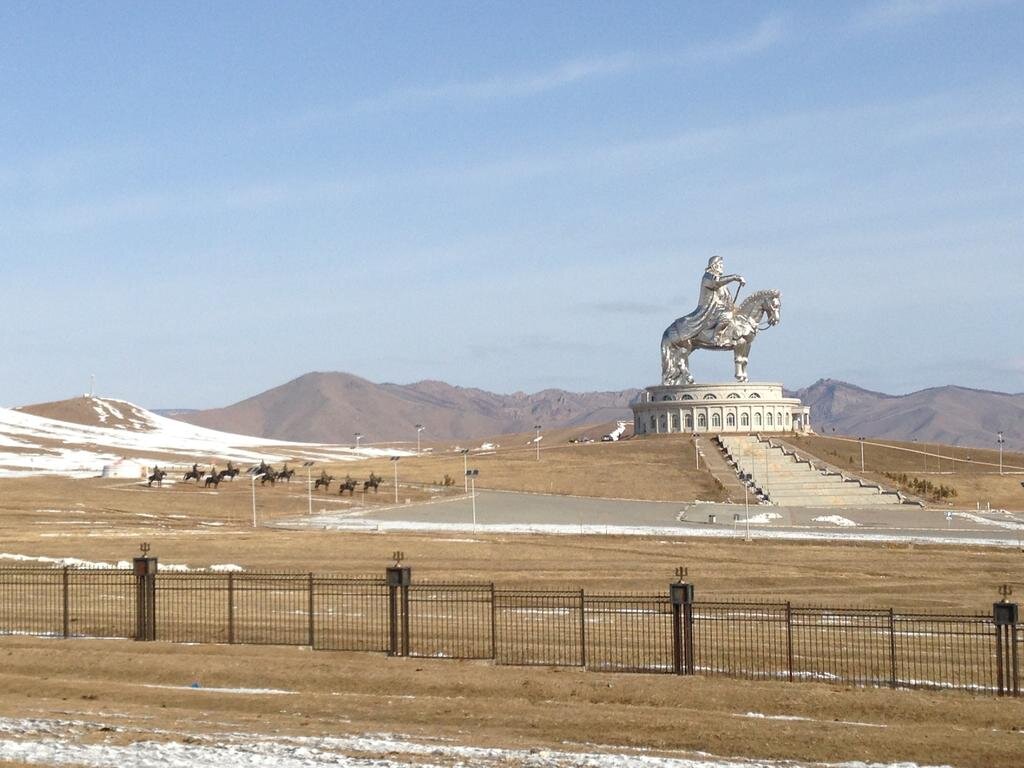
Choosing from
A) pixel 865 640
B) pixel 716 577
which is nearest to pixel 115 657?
pixel 865 640

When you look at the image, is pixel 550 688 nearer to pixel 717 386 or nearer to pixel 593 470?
pixel 593 470

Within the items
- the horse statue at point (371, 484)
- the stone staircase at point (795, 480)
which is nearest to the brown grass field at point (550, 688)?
the stone staircase at point (795, 480)

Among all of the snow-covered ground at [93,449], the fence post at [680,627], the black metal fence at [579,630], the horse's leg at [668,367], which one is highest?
the horse's leg at [668,367]

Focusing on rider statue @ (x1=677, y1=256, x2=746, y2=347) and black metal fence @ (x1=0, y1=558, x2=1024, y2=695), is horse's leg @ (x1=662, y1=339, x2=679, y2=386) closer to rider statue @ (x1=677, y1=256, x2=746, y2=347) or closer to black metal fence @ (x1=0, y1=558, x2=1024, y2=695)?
rider statue @ (x1=677, y1=256, x2=746, y2=347)

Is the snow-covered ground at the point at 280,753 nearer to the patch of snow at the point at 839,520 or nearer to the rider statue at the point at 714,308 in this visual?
the patch of snow at the point at 839,520

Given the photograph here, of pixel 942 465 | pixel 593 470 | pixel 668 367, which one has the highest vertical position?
pixel 668 367

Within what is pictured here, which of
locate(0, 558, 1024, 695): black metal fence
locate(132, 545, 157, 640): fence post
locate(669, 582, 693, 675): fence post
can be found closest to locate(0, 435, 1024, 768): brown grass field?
locate(669, 582, 693, 675): fence post

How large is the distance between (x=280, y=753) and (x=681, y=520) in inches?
2201

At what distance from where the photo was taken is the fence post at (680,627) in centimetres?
2081

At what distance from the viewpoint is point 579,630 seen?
25688mm

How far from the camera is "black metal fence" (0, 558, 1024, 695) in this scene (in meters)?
21.3

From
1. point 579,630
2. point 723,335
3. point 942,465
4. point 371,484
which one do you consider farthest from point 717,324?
point 579,630

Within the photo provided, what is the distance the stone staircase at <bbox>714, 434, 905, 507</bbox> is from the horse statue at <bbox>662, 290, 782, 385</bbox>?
50.7 ft

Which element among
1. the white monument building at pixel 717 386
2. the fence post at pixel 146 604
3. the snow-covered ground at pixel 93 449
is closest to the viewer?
the fence post at pixel 146 604
